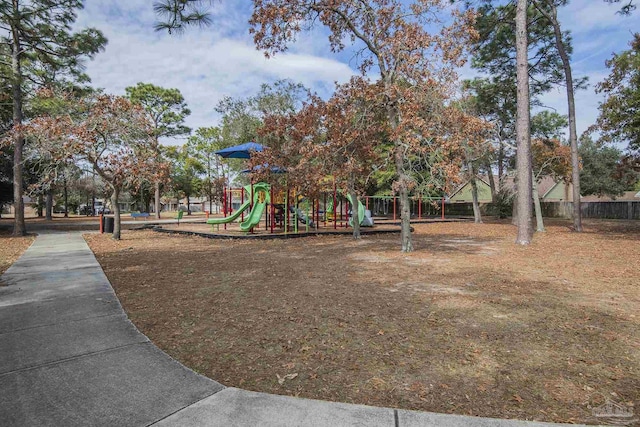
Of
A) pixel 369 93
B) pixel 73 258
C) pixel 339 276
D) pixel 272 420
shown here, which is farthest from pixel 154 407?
pixel 369 93

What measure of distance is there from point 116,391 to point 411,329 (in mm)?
2664

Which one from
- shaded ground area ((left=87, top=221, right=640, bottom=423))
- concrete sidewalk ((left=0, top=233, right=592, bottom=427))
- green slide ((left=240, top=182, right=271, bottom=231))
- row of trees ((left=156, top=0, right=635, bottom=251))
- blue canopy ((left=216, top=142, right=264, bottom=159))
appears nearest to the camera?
concrete sidewalk ((left=0, top=233, right=592, bottom=427))

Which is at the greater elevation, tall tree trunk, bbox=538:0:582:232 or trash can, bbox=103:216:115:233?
tall tree trunk, bbox=538:0:582:232

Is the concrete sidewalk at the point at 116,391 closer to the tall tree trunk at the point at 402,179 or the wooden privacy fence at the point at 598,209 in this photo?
the tall tree trunk at the point at 402,179

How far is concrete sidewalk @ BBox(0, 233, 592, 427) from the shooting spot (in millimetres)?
2121

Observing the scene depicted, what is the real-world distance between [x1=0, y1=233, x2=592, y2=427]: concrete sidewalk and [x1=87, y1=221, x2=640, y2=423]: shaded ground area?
0.22m

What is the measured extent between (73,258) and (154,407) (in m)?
7.50

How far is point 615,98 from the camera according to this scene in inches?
534

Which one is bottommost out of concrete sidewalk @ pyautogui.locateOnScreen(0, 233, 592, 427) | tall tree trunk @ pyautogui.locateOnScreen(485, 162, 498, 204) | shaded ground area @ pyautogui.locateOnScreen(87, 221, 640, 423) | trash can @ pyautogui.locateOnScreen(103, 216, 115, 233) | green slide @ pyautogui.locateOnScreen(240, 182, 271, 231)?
shaded ground area @ pyautogui.locateOnScreen(87, 221, 640, 423)

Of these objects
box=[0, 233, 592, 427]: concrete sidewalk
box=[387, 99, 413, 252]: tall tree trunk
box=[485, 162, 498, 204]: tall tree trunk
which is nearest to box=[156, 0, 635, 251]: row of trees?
box=[387, 99, 413, 252]: tall tree trunk

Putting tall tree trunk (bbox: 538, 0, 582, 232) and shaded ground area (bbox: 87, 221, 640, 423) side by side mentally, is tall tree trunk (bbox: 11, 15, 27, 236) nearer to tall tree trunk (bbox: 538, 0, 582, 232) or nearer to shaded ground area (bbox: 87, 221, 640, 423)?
shaded ground area (bbox: 87, 221, 640, 423)

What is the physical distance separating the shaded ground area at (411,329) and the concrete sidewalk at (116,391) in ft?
0.71

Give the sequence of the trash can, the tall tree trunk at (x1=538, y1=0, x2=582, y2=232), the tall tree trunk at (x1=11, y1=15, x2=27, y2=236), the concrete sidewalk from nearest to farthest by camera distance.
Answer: the concrete sidewalk
the tall tree trunk at (x1=11, y1=15, x2=27, y2=236)
the tall tree trunk at (x1=538, y1=0, x2=582, y2=232)
the trash can

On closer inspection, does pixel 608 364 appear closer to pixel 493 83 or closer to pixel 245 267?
pixel 245 267
